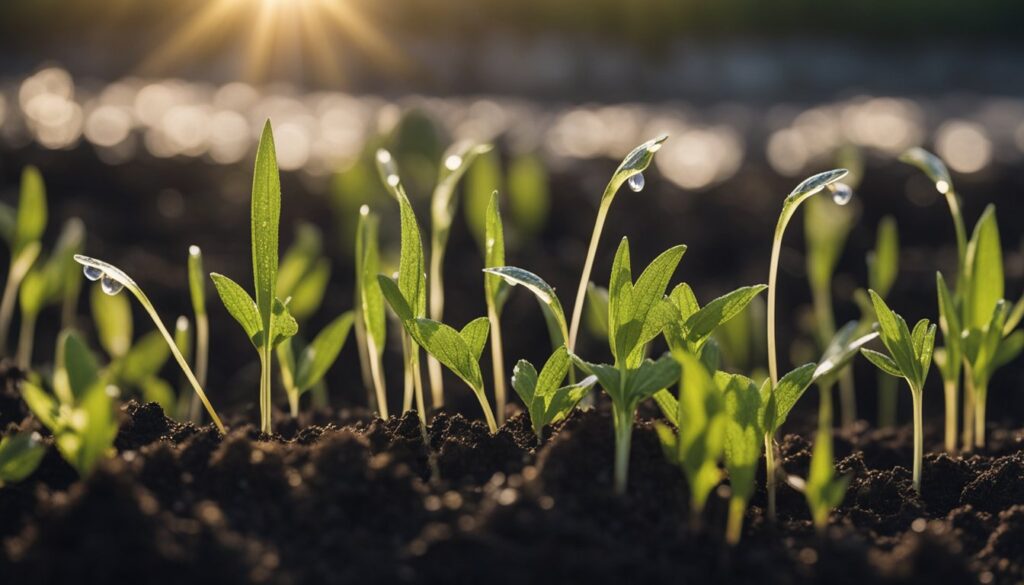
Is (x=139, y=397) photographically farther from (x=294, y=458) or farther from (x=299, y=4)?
(x=299, y=4)

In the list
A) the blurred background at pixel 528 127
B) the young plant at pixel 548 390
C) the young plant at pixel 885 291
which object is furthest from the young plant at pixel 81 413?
the young plant at pixel 885 291

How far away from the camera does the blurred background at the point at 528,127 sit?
3.81 meters

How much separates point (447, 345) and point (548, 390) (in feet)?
0.51

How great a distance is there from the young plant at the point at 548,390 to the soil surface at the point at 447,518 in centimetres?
4

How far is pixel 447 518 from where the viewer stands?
1.43 metres

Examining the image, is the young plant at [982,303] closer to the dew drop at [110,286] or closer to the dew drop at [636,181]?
the dew drop at [636,181]

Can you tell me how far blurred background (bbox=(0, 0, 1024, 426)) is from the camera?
12.5 feet

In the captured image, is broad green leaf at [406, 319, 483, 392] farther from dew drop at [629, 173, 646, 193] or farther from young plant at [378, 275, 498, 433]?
dew drop at [629, 173, 646, 193]

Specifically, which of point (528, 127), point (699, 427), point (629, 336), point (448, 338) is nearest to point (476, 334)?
point (448, 338)

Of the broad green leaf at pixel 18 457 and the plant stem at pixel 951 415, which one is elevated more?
the broad green leaf at pixel 18 457

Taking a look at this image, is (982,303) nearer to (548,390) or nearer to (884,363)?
(884,363)

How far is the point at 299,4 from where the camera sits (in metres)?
13.2

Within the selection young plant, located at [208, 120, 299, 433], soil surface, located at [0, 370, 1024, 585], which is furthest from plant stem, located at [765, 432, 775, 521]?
young plant, located at [208, 120, 299, 433]

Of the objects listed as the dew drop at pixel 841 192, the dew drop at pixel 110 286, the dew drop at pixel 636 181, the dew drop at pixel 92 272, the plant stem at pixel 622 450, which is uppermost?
the dew drop at pixel 636 181
